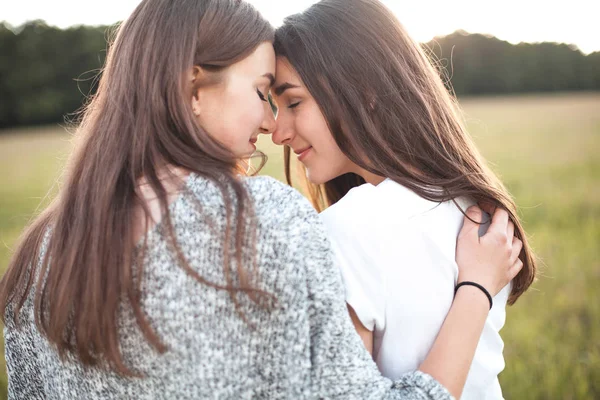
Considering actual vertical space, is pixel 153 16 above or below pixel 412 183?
above

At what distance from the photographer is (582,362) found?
4.07 meters

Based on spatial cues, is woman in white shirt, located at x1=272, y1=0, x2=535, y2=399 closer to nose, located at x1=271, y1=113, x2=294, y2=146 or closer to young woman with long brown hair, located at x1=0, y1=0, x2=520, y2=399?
nose, located at x1=271, y1=113, x2=294, y2=146

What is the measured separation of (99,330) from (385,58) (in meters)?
1.53

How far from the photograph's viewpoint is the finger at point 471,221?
1.99 metres

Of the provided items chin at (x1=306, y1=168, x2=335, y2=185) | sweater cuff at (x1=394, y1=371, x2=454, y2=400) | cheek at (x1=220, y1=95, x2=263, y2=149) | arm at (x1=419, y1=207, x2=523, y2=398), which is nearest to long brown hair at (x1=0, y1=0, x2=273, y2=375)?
cheek at (x1=220, y1=95, x2=263, y2=149)

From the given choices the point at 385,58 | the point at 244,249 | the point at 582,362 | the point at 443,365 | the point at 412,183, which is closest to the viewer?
the point at 244,249

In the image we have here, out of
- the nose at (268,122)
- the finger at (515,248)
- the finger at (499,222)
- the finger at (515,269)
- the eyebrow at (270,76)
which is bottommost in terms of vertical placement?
the finger at (515,269)

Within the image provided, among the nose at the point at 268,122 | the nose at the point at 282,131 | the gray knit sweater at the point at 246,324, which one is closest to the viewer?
the gray knit sweater at the point at 246,324

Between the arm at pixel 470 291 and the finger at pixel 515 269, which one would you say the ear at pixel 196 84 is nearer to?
the arm at pixel 470 291

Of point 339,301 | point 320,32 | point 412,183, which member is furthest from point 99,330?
point 320,32

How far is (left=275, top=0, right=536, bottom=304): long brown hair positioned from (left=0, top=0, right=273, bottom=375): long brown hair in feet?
1.14

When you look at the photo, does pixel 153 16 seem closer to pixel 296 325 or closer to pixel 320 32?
pixel 320 32

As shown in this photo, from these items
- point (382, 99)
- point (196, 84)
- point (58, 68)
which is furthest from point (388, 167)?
point (58, 68)

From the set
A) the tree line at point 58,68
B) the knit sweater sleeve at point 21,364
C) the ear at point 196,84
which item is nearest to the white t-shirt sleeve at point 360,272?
the ear at point 196,84
